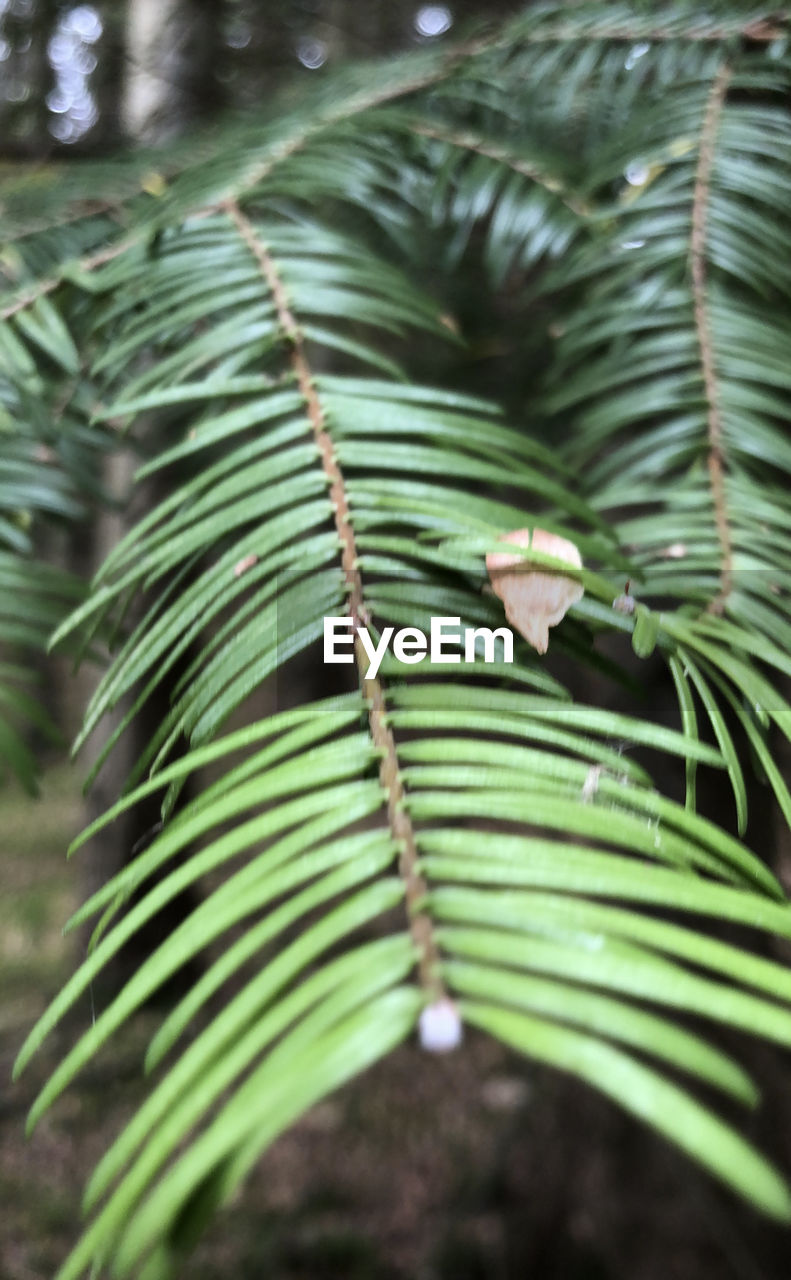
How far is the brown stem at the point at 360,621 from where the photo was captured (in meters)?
0.16

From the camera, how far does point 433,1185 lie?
1188mm

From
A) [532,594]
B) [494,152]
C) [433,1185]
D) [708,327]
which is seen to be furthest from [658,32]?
[433,1185]

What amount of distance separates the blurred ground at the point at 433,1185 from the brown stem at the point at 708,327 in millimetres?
630

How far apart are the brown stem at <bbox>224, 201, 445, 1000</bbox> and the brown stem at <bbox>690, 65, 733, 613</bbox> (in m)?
0.15

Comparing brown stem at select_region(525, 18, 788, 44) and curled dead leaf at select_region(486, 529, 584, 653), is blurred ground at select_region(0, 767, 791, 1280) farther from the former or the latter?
brown stem at select_region(525, 18, 788, 44)

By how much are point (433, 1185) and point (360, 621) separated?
125 centimetres

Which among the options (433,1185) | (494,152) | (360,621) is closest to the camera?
(360,621)

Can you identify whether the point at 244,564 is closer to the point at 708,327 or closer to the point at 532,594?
the point at 532,594

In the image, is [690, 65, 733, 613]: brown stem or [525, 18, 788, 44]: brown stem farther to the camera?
[525, 18, 788, 44]: brown stem

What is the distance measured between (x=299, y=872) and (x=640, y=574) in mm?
178

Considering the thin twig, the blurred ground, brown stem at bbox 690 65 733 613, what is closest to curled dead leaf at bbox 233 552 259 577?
brown stem at bbox 690 65 733 613

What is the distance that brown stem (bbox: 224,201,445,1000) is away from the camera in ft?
0.53

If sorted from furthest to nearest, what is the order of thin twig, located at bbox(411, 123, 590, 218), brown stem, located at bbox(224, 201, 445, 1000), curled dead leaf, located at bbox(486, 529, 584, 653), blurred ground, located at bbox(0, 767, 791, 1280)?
blurred ground, located at bbox(0, 767, 791, 1280) → thin twig, located at bbox(411, 123, 590, 218) → curled dead leaf, located at bbox(486, 529, 584, 653) → brown stem, located at bbox(224, 201, 445, 1000)

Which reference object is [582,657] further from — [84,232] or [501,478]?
[84,232]
